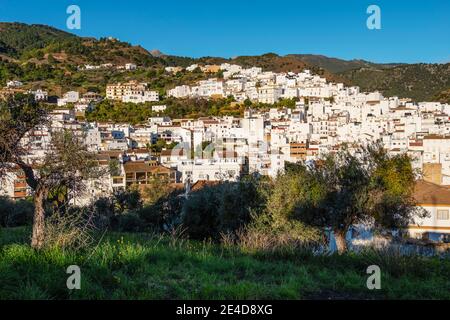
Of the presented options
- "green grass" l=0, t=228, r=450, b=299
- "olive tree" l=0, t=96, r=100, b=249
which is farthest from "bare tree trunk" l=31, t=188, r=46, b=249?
"green grass" l=0, t=228, r=450, b=299

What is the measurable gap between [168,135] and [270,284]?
260ft

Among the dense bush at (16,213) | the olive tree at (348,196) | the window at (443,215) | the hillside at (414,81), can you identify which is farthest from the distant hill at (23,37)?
the olive tree at (348,196)

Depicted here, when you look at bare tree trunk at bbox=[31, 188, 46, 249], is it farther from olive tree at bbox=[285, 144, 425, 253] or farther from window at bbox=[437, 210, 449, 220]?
window at bbox=[437, 210, 449, 220]

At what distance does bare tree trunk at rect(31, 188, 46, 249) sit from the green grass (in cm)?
72

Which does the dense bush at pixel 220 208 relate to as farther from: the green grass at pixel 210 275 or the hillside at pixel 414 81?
the hillside at pixel 414 81

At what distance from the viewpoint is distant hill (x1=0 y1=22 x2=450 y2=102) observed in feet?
403

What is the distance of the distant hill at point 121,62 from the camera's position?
12281 cm

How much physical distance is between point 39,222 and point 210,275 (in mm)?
3062

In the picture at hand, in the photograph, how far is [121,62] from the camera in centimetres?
15025

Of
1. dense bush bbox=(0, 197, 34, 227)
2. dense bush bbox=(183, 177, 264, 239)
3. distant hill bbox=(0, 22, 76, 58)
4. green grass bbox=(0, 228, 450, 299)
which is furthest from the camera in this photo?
distant hill bbox=(0, 22, 76, 58)

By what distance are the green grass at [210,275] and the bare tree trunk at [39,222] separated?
0.72m

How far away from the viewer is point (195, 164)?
56.1m
